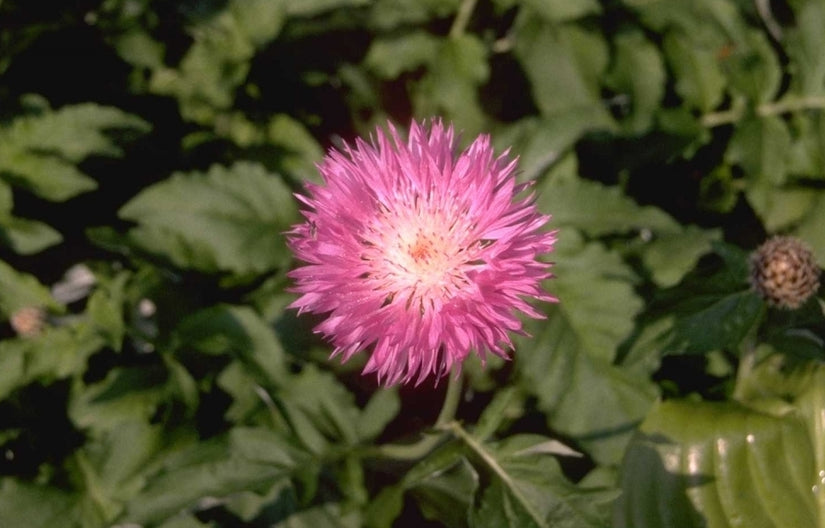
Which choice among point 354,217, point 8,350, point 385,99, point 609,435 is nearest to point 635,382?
point 609,435

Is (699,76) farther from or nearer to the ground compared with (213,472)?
farther from the ground

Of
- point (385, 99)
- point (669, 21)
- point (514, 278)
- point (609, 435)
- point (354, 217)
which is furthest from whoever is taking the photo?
point (385, 99)

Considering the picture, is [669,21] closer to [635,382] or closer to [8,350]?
[635,382]

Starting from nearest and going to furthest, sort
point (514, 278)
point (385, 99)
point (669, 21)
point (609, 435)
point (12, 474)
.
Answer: point (514, 278) < point (609, 435) < point (12, 474) < point (669, 21) < point (385, 99)

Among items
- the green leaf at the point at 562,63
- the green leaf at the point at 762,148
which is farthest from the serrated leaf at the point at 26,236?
the green leaf at the point at 762,148

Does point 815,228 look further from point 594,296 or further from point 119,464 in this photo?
point 119,464

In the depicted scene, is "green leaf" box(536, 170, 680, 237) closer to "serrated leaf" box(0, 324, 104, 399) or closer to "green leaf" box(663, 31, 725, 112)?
"green leaf" box(663, 31, 725, 112)

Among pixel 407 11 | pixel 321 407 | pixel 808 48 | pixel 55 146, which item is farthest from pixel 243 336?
pixel 808 48
